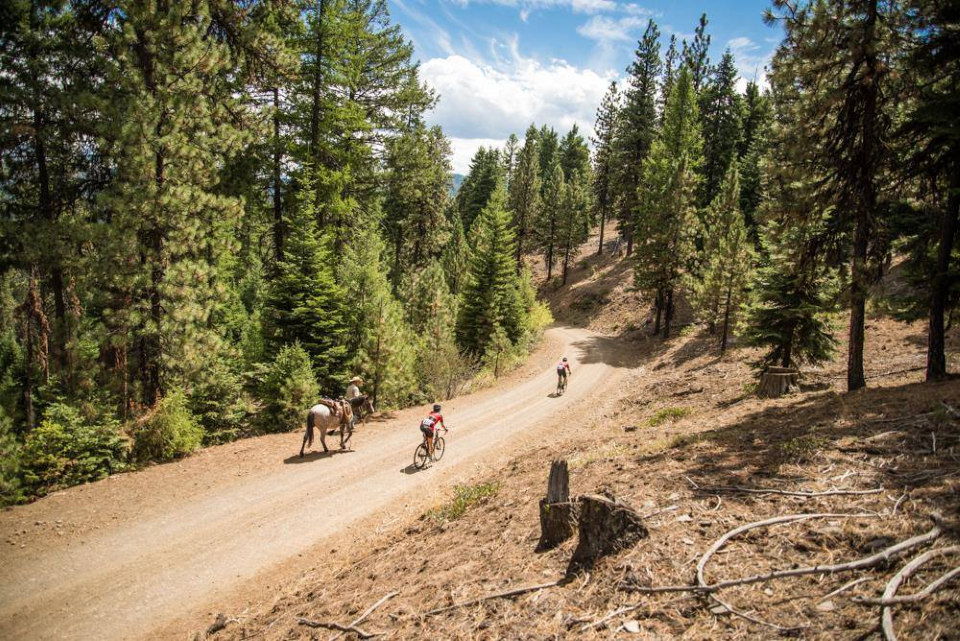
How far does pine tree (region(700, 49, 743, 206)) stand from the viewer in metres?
49.8

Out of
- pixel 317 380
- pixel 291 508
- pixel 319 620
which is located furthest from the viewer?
pixel 317 380

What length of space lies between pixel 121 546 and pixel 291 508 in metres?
3.23

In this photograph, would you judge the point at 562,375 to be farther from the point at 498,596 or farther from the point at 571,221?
the point at 571,221

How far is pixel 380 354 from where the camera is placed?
1942 centimetres

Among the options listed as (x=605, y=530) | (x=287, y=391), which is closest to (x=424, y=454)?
(x=287, y=391)

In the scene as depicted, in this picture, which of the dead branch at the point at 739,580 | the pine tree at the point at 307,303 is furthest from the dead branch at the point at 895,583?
the pine tree at the point at 307,303

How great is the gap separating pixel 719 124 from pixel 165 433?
57.3m

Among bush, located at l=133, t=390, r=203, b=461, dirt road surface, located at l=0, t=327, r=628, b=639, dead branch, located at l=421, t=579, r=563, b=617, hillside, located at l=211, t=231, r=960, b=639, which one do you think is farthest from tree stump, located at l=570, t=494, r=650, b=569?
bush, located at l=133, t=390, r=203, b=461

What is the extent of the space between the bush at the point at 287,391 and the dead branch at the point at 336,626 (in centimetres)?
1070

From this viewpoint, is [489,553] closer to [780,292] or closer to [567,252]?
[780,292]

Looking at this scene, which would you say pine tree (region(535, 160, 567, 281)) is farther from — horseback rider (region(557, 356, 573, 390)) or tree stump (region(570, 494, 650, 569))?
tree stump (region(570, 494, 650, 569))

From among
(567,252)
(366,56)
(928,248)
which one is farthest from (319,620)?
(567,252)

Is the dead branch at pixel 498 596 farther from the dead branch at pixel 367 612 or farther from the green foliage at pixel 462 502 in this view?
the green foliage at pixel 462 502

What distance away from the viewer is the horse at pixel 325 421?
14.2 metres
